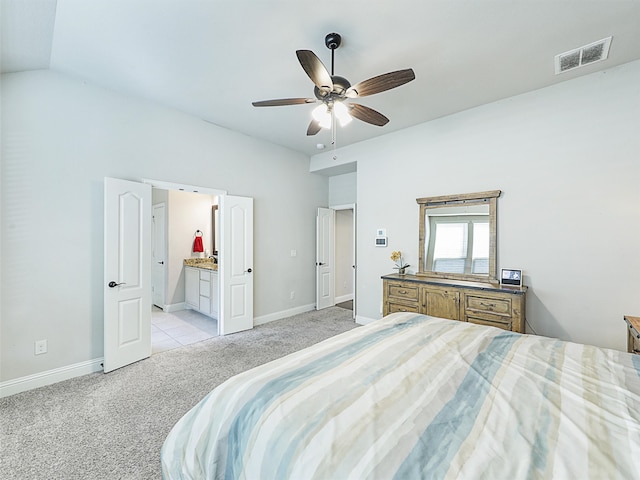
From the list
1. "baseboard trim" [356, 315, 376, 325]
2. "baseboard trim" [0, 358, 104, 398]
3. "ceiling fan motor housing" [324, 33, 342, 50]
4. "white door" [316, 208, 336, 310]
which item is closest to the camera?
"ceiling fan motor housing" [324, 33, 342, 50]

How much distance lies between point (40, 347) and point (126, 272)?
0.96 metres

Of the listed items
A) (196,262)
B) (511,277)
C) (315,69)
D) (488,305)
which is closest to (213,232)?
(196,262)

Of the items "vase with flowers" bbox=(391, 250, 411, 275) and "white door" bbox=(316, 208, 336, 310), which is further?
"white door" bbox=(316, 208, 336, 310)

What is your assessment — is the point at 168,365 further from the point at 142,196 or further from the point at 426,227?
the point at 426,227

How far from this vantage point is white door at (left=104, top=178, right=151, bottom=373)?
9.77ft

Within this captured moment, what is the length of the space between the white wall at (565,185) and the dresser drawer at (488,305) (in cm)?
46

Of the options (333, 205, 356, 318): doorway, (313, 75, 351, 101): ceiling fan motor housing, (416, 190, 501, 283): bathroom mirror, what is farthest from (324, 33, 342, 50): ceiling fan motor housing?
(333, 205, 356, 318): doorway

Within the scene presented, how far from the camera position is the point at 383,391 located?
3.75ft

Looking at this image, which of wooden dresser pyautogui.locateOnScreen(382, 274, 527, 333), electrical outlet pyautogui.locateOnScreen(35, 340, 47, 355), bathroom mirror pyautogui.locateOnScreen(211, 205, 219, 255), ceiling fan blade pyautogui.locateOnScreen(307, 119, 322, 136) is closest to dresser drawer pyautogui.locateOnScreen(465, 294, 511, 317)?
wooden dresser pyautogui.locateOnScreen(382, 274, 527, 333)

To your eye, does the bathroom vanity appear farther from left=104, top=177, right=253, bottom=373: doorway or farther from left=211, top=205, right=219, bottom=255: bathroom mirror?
left=104, top=177, right=253, bottom=373: doorway

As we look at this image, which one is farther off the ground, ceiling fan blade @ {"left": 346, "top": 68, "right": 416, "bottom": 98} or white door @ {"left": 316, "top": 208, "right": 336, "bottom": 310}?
ceiling fan blade @ {"left": 346, "top": 68, "right": 416, "bottom": 98}

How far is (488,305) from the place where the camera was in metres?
3.00

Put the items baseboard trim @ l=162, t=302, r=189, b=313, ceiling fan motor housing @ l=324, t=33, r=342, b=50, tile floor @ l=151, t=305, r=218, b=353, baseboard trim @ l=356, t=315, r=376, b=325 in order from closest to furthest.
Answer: ceiling fan motor housing @ l=324, t=33, r=342, b=50 → tile floor @ l=151, t=305, r=218, b=353 → baseboard trim @ l=356, t=315, r=376, b=325 → baseboard trim @ l=162, t=302, r=189, b=313

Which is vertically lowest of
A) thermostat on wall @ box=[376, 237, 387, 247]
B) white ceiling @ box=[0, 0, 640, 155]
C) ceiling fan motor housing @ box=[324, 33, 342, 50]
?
thermostat on wall @ box=[376, 237, 387, 247]
